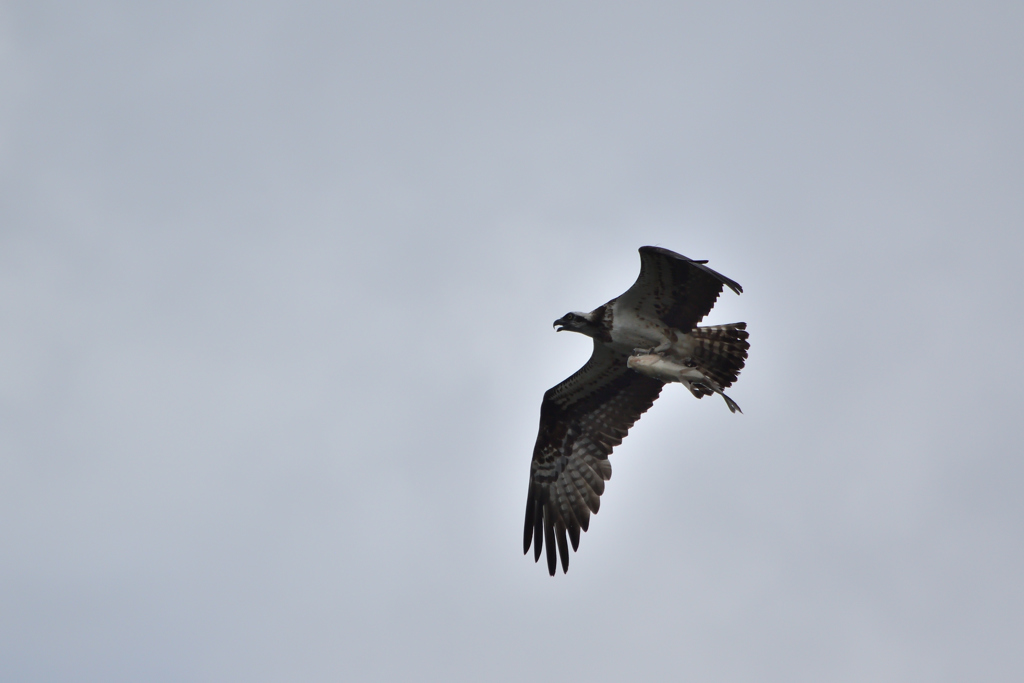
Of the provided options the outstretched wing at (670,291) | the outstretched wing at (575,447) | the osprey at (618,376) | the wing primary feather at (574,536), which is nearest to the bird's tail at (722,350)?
the osprey at (618,376)

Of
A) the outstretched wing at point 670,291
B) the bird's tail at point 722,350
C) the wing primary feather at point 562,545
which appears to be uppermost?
the outstretched wing at point 670,291

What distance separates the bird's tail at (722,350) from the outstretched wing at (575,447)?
1.43 meters

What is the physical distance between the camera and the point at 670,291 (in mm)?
12695

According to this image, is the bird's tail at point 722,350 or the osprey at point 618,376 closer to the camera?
the osprey at point 618,376

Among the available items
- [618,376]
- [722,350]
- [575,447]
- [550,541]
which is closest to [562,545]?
[550,541]

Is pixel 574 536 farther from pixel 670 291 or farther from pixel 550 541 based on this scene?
pixel 670 291

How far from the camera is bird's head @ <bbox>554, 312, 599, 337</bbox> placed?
13516mm

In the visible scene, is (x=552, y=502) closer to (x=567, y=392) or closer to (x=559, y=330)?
(x=567, y=392)

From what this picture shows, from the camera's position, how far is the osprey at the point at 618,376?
41.5 ft

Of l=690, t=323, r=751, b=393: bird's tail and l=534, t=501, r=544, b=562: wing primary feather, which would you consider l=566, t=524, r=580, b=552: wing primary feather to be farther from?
l=690, t=323, r=751, b=393: bird's tail

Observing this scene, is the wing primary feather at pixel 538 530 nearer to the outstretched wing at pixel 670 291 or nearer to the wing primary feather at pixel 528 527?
the wing primary feather at pixel 528 527

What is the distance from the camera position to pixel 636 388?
14.4 metres

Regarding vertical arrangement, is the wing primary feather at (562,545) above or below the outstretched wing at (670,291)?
below

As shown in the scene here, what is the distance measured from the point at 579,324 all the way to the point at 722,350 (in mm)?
2110
